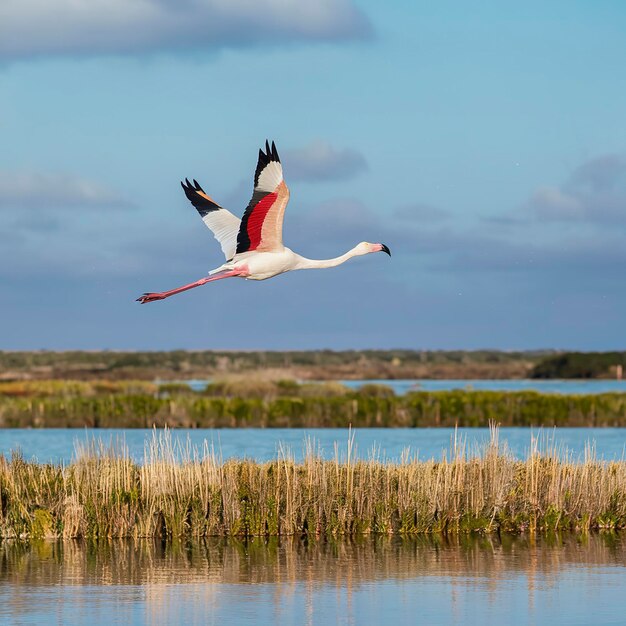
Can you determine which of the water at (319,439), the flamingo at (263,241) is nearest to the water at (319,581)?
the flamingo at (263,241)

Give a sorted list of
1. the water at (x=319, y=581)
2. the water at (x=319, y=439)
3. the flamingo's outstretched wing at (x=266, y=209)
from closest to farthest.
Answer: the water at (x=319, y=581) → the flamingo's outstretched wing at (x=266, y=209) → the water at (x=319, y=439)

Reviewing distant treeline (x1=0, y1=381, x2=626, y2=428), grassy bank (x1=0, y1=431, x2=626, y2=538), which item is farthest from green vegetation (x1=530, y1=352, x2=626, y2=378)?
grassy bank (x1=0, y1=431, x2=626, y2=538)

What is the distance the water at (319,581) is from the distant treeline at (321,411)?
2793 cm

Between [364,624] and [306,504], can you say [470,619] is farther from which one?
[306,504]

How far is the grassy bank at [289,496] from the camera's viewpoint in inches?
696

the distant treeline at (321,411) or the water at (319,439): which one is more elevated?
the distant treeline at (321,411)

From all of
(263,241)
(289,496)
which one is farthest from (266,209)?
(289,496)

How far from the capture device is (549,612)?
12578 mm

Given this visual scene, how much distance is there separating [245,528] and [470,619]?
250 inches

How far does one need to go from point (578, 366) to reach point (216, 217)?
82.9 metres

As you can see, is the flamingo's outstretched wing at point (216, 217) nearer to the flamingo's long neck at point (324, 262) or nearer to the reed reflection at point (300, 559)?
the flamingo's long neck at point (324, 262)

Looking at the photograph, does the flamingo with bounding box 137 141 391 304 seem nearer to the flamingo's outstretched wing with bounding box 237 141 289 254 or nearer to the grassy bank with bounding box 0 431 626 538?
the flamingo's outstretched wing with bounding box 237 141 289 254

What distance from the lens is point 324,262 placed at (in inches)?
657

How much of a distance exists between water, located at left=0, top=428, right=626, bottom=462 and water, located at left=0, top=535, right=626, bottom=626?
1591cm
